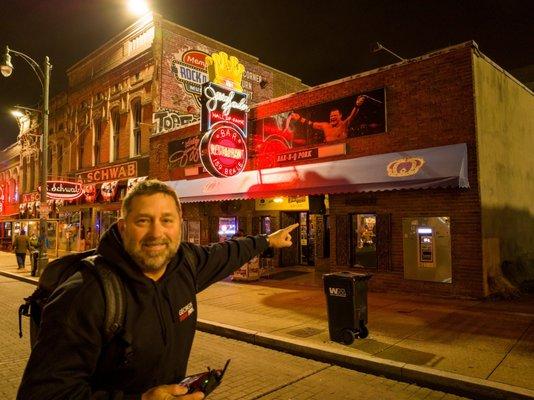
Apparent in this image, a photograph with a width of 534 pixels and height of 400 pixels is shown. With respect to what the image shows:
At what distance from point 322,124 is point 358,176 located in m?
2.65

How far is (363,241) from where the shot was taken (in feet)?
40.5

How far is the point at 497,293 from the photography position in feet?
33.4

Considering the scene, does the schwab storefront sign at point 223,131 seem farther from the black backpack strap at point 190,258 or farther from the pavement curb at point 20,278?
the black backpack strap at point 190,258

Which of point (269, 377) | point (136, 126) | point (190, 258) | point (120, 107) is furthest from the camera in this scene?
point (120, 107)

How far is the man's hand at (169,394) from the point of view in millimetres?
1729

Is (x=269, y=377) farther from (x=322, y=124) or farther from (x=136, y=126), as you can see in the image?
(x=136, y=126)

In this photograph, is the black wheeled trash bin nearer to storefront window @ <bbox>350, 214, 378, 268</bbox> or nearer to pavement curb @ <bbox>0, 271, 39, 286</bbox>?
storefront window @ <bbox>350, 214, 378, 268</bbox>

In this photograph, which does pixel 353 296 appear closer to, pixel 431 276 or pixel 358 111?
pixel 431 276

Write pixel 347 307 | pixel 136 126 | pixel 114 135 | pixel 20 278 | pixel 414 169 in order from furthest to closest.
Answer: pixel 114 135, pixel 136 126, pixel 20 278, pixel 414 169, pixel 347 307

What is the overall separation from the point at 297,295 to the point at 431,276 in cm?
352

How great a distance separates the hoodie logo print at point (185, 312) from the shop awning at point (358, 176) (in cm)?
890

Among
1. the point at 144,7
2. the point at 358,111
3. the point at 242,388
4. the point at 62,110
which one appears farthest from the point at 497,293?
Result: the point at 62,110

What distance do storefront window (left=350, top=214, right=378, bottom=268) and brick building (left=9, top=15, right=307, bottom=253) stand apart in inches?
386

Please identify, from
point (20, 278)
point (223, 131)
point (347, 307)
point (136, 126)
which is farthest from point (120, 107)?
point (347, 307)
